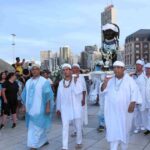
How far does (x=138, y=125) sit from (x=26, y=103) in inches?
131

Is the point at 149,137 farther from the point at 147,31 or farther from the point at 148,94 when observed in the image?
the point at 147,31

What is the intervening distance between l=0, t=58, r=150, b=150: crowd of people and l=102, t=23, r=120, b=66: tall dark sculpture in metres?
7.30

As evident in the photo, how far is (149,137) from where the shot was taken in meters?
10.0

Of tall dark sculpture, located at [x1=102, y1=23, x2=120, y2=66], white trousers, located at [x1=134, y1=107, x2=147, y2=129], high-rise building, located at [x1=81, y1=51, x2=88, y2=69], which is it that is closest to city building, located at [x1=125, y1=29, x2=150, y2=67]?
high-rise building, located at [x1=81, y1=51, x2=88, y2=69]

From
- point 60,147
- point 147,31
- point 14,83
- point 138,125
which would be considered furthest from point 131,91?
point 147,31

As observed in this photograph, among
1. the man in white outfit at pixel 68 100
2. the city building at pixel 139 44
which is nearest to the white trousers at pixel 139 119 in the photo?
the man in white outfit at pixel 68 100

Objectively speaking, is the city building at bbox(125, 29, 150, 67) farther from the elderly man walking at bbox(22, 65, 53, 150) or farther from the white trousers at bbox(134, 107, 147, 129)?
the elderly man walking at bbox(22, 65, 53, 150)

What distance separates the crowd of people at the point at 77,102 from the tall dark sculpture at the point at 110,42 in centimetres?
730

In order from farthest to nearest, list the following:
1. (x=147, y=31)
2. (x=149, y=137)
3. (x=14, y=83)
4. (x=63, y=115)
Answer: (x=147, y=31), (x=14, y=83), (x=149, y=137), (x=63, y=115)

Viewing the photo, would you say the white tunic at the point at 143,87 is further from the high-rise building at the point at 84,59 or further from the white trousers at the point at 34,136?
the high-rise building at the point at 84,59

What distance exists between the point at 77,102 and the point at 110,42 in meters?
10.3

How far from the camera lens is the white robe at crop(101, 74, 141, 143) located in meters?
7.31

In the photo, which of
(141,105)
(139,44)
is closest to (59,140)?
(141,105)

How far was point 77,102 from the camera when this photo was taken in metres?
8.77
